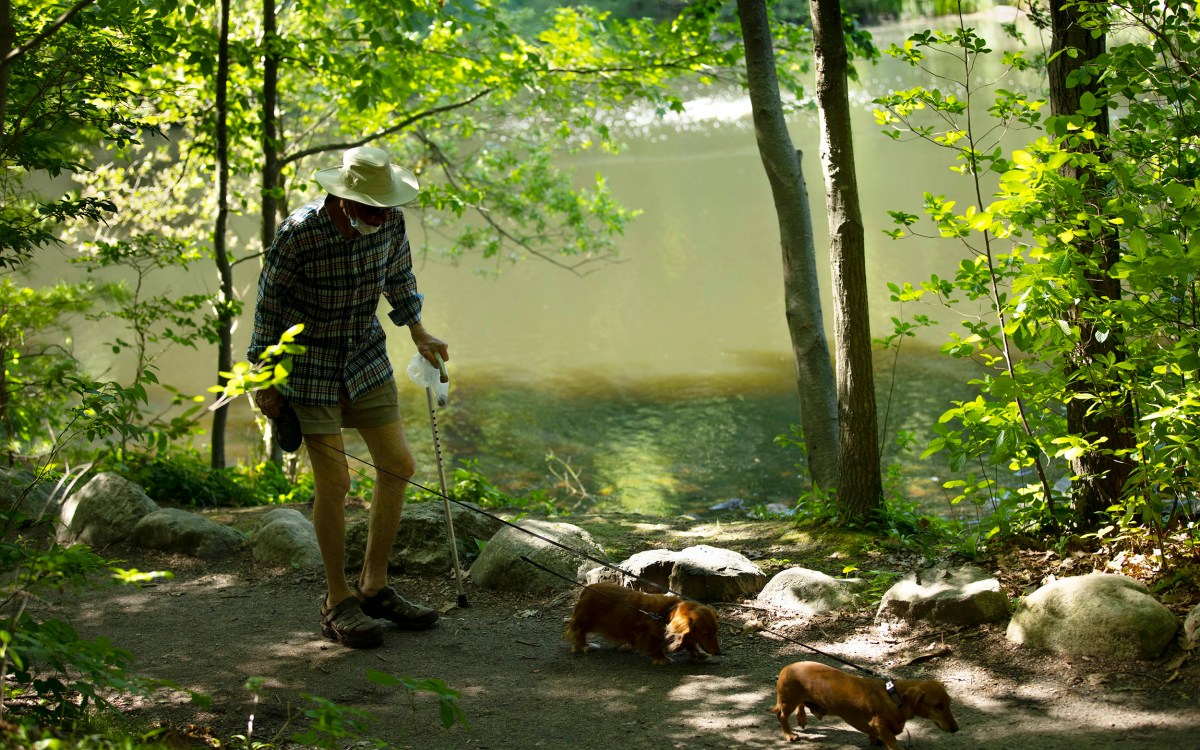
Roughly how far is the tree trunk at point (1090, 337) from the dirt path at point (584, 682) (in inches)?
35.4

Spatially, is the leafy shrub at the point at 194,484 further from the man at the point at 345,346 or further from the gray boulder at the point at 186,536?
the man at the point at 345,346

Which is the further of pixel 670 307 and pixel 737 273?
pixel 737 273

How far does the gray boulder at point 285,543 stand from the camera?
18.4ft

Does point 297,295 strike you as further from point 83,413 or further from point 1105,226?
point 1105,226

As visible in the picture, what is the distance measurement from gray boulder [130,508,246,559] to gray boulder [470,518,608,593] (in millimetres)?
1683

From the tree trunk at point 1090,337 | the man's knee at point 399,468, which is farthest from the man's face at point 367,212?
the tree trunk at point 1090,337

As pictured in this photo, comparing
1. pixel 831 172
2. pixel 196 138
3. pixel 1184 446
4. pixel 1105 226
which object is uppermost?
pixel 196 138

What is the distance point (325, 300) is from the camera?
4.07 meters

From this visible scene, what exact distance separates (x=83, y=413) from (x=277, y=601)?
1.91 metres

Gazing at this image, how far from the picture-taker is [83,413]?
11.1 ft

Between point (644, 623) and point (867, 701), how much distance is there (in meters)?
1.09

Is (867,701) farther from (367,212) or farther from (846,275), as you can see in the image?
(846,275)

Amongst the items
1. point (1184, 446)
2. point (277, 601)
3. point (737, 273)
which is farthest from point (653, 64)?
point (737, 273)

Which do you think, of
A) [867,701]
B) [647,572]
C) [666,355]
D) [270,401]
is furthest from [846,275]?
[666,355]
